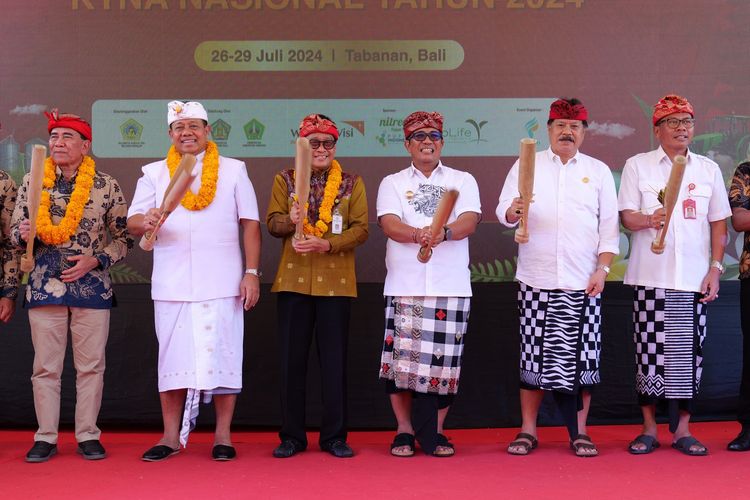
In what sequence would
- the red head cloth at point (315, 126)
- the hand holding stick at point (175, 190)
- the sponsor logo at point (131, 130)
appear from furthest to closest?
the sponsor logo at point (131, 130) < the red head cloth at point (315, 126) < the hand holding stick at point (175, 190)

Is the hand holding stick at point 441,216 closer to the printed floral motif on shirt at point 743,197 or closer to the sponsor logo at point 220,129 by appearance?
the printed floral motif on shirt at point 743,197

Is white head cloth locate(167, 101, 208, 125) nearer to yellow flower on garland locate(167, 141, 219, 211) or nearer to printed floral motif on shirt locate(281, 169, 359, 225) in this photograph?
yellow flower on garland locate(167, 141, 219, 211)

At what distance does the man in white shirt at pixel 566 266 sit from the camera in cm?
430

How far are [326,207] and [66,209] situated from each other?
3.89 ft

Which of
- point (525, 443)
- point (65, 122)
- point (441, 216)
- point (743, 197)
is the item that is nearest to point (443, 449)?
point (525, 443)

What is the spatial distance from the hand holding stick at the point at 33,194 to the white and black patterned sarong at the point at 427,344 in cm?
167

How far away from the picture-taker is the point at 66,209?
4277 mm

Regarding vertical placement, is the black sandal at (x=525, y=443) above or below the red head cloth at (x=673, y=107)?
below

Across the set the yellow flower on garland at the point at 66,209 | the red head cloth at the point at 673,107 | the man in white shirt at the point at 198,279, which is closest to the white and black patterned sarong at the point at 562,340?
the red head cloth at the point at 673,107

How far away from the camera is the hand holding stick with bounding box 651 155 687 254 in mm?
3920

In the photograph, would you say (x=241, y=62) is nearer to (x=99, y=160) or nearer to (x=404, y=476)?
(x=99, y=160)

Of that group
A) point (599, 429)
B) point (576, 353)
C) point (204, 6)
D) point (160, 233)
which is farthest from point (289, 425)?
point (204, 6)

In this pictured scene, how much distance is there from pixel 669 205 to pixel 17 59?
3506 mm

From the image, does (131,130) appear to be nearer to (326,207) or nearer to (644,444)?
(326,207)
